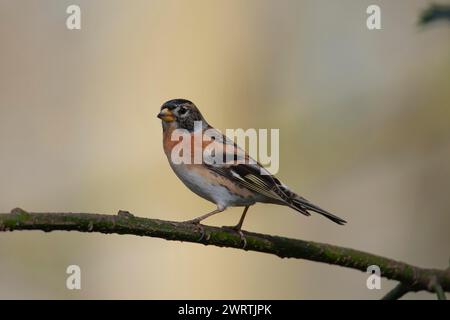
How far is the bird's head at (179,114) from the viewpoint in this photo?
570 cm

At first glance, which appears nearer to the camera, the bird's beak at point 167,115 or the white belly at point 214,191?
the white belly at point 214,191

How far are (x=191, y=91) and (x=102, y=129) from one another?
1.24 metres

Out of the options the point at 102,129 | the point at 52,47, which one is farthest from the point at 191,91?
the point at 52,47

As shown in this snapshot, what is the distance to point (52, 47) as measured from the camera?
9.12 m

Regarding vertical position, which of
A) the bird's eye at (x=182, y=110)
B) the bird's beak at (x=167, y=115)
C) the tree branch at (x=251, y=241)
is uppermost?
the bird's eye at (x=182, y=110)

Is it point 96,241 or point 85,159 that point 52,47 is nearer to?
point 85,159

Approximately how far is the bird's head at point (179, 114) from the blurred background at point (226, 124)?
2.22 m

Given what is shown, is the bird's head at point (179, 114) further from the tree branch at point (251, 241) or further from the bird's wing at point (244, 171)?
the tree branch at point (251, 241)

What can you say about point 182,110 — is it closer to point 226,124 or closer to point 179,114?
point 179,114

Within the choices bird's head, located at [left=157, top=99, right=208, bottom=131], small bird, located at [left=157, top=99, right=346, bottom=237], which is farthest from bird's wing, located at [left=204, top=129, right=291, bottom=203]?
bird's head, located at [left=157, top=99, right=208, bottom=131]

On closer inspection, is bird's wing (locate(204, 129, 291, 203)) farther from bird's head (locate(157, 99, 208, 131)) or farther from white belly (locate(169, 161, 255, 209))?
bird's head (locate(157, 99, 208, 131))

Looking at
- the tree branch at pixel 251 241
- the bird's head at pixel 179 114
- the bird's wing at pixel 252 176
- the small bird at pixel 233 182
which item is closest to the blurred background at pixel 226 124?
the bird's head at pixel 179 114

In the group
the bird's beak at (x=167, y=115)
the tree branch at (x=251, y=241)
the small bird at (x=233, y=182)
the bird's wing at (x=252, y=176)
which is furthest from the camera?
the bird's beak at (x=167, y=115)

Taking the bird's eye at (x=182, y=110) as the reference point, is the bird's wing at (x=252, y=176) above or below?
below
